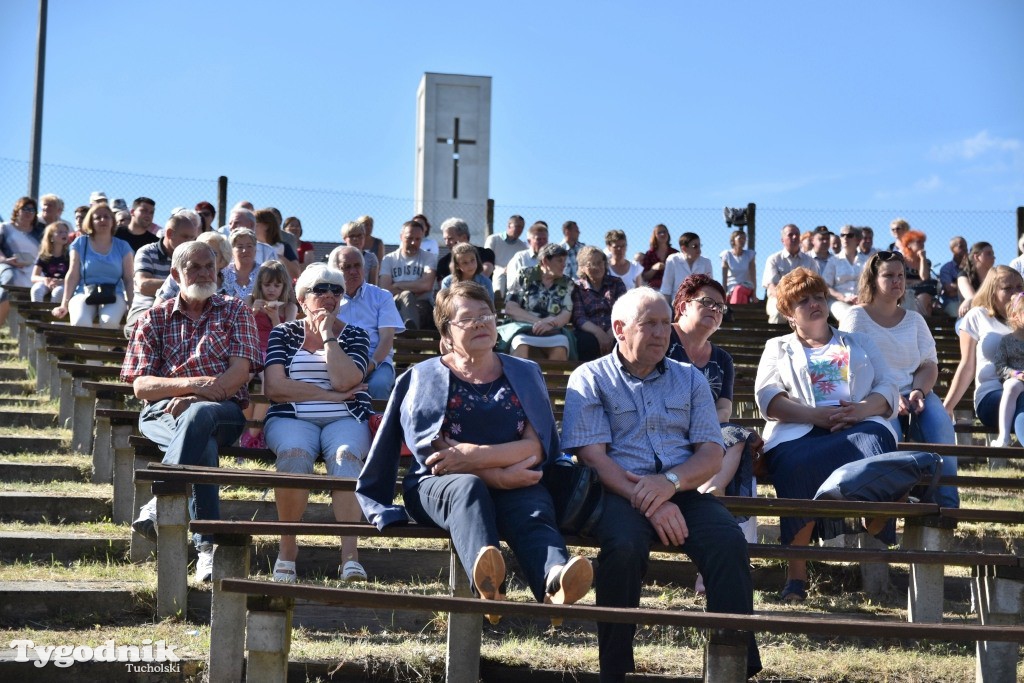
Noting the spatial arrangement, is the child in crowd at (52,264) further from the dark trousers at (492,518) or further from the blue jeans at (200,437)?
the dark trousers at (492,518)

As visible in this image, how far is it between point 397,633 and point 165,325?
1.99m

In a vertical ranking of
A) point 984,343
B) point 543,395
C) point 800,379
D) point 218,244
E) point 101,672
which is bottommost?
point 101,672

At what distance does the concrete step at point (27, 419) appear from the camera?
24.5 feet

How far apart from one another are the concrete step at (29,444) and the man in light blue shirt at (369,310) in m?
1.77

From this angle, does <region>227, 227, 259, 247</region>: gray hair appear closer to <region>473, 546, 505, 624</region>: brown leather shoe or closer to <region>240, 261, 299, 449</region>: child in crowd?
<region>240, 261, 299, 449</region>: child in crowd

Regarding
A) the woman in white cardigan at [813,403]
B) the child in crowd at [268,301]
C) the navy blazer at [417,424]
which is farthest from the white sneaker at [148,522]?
the woman in white cardigan at [813,403]

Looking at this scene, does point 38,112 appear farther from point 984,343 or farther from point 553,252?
point 984,343

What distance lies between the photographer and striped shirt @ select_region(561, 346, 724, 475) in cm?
423

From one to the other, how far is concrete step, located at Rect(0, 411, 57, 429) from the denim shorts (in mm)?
2657

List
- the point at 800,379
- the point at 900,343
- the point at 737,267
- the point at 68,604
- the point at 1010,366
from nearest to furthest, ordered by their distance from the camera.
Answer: the point at 68,604 < the point at 800,379 < the point at 900,343 < the point at 1010,366 < the point at 737,267

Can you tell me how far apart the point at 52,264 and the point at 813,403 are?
7907mm

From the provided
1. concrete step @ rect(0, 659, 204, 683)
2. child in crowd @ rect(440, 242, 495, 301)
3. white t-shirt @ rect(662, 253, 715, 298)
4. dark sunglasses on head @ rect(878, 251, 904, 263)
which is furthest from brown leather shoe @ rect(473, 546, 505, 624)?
white t-shirt @ rect(662, 253, 715, 298)

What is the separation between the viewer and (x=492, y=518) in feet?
12.5

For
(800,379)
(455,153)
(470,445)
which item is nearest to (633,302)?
(470,445)
